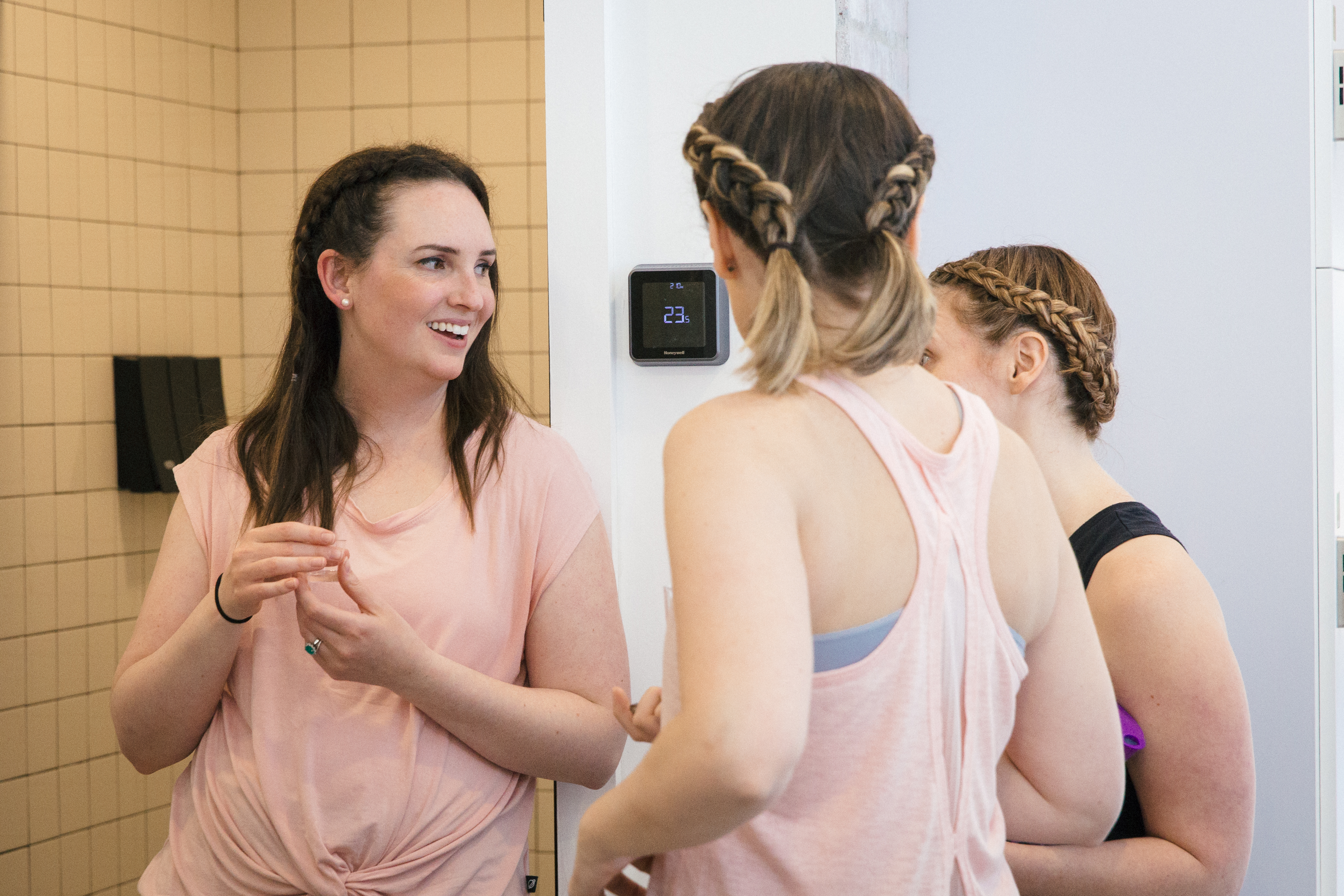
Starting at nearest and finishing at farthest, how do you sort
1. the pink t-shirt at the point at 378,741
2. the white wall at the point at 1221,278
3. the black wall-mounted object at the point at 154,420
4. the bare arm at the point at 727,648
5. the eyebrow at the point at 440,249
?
the bare arm at the point at 727,648, the pink t-shirt at the point at 378,741, the eyebrow at the point at 440,249, the black wall-mounted object at the point at 154,420, the white wall at the point at 1221,278

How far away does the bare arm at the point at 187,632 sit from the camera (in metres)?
1.21

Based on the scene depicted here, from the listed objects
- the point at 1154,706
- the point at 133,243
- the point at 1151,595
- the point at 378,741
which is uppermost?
the point at 133,243

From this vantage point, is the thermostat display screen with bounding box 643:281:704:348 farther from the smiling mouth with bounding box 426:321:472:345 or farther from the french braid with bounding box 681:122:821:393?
the french braid with bounding box 681:122:821:393

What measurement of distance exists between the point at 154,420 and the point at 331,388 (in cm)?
41

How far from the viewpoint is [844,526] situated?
751mm

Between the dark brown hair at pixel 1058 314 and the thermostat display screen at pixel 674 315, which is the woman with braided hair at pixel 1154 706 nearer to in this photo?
the dark brown hair at pixel 1058 314

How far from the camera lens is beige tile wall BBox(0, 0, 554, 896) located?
165 cm

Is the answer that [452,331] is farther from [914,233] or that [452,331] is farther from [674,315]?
[914,233]

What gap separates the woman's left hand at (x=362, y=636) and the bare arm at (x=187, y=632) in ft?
0.12

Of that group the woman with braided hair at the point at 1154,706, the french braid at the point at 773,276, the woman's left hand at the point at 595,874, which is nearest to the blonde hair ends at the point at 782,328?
the french braid at the point at 773,276

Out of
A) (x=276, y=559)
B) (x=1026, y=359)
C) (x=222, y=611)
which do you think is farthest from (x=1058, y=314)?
(x=222, y=611)

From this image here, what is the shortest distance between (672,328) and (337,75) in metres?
0.86

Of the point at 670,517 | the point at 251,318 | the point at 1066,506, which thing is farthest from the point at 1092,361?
the point at 251,318

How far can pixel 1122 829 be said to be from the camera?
1157 mm
